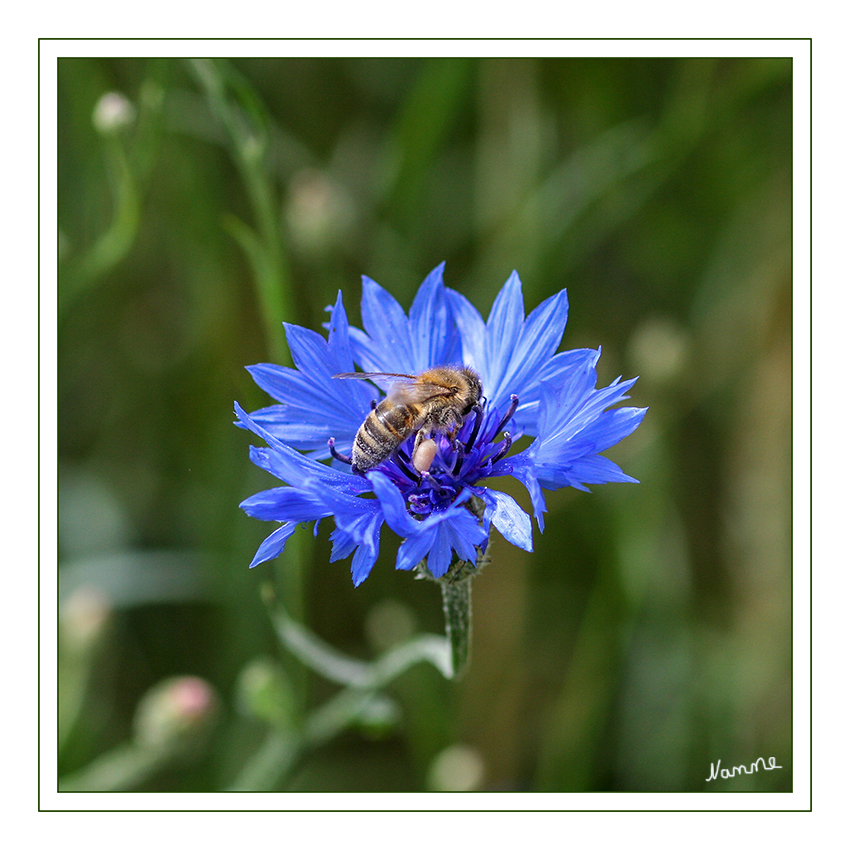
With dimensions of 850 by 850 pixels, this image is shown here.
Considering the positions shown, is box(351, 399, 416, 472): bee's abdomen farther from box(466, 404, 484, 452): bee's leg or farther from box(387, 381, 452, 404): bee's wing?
box(466, 404, 484, 452): bee's leg

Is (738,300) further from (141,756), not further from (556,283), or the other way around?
(141,756)

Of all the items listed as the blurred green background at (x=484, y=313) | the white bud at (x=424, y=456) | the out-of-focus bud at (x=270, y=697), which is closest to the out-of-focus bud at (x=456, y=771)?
the blurred green background at (x=484, y=313)

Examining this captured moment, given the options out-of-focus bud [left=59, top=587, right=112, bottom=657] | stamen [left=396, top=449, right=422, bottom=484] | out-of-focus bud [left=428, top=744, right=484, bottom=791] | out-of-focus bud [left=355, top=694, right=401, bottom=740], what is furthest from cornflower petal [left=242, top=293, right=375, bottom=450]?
out-of-focus bud [left=428, top=744, right=484, bottom=791]

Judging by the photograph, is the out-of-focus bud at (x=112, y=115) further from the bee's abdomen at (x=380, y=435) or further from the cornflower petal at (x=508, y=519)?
the cornflower petal at (x=508, y=519)

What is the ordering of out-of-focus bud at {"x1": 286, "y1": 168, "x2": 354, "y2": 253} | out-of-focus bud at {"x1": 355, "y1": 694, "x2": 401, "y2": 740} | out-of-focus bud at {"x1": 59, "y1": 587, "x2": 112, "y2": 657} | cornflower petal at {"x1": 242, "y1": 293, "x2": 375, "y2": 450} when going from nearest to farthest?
1. cornflower petal at {"x1": 242, "y1": 293, "x2": 375, "y2": 450}
2. out-of-focus bud at {"x1": 355, "y1": 694, "x2": 401, "y2": 740}
3. out-of-focus bud at {"x1": 59, "y1": 587, "x2": 112, "y2": 657}
4. out-of-focus bud at {"x1": 286, "y1": 168, "x2": 354, "y2": 253}

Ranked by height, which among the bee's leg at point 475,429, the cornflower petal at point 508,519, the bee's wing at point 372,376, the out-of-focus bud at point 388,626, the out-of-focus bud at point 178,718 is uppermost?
the bee's wing at point 372,376
